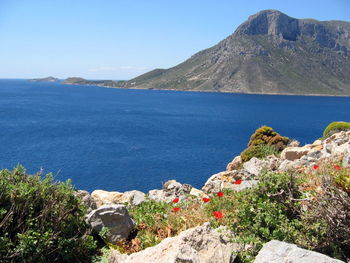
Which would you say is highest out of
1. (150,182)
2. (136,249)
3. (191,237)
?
(191,237)

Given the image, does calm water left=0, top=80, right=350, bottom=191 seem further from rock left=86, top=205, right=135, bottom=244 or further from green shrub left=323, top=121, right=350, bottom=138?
rock left=86, top=205, right=135, bottom=244

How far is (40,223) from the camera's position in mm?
5449

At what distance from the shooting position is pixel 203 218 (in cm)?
704

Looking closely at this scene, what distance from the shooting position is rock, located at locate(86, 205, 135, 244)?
6500 mm

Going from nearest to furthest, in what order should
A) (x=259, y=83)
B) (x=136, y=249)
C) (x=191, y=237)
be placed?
(x=191, y=237), (x=136, y=249), (x=259, y=83)

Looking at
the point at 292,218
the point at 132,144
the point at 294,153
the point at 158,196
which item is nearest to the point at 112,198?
the point at 158,196

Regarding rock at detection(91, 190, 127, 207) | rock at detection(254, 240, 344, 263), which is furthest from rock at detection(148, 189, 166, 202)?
rock at detection(254, 240, 344, 263)

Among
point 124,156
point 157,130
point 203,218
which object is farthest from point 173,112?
point 203,218

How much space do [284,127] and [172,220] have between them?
78.1 meters

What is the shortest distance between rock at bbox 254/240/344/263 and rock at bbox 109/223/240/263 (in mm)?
779

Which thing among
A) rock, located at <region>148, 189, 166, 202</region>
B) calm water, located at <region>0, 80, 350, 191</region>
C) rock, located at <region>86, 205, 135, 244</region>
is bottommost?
calm water, located at <region>0, 80, 350, 191</region>

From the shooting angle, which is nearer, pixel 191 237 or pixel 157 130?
pixel 191 237

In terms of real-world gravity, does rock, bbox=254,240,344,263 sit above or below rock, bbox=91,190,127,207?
above

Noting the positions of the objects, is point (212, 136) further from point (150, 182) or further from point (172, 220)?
point (172, 220)
